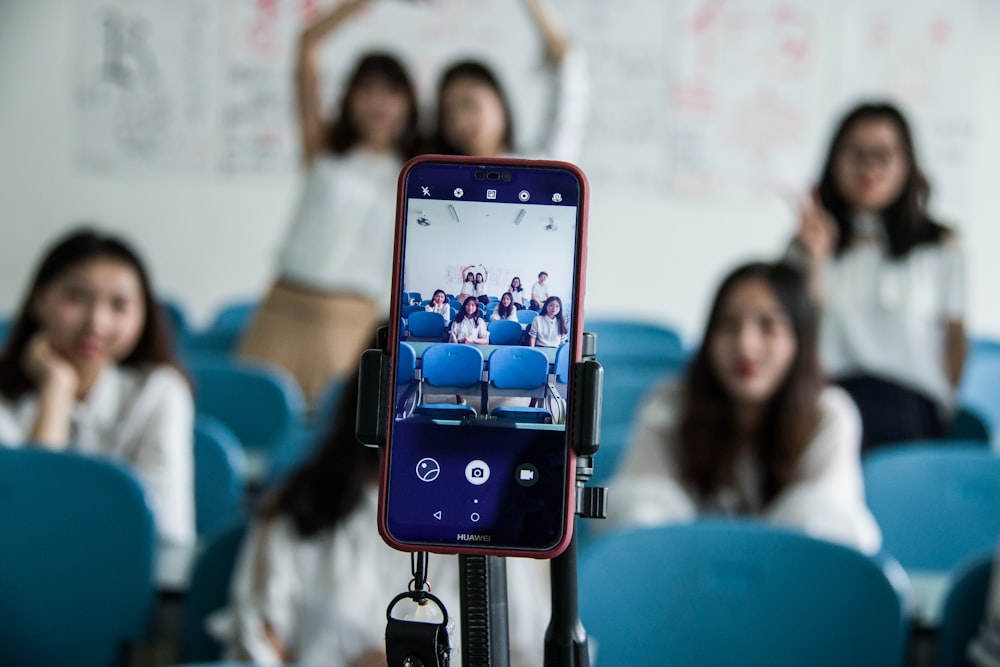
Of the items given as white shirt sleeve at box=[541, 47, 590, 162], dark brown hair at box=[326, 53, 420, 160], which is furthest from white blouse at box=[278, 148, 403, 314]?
white shirt sleeve at box=[541, 47, 590, 162]

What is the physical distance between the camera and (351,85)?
3.63 meters

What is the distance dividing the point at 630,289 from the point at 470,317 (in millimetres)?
5198

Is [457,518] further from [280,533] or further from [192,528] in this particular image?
[192,528]

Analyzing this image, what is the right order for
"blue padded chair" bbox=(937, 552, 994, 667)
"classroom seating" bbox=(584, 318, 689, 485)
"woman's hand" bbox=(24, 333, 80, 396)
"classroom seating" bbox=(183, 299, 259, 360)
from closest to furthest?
1. "blue padded chair" bbox=(937, 552, 994, 667)
2. "woman's hand" bbox=(24, 333, 80, 396)
3. "classroom seating" bbox=(584, 318, 689, 485)
4. "classroom seating" bbox=(183, 299, 259, 360)

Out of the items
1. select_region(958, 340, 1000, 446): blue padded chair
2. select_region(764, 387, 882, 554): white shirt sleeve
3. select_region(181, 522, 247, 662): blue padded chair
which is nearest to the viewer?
select_region(181, 522, 247, 662): blue padded chair

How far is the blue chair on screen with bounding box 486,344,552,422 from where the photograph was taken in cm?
41

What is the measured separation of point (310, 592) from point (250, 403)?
4.44 ft

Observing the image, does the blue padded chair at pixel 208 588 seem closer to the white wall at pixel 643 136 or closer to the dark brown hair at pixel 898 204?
the dark brown hair at pixel 898 204

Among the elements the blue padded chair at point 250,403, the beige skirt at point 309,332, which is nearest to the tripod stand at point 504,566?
the blue padded chair at point 250,403

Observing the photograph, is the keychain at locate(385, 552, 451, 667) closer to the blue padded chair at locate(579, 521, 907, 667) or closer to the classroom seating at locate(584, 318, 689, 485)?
the blue padded chair at locate(579, 521, 907, 667)

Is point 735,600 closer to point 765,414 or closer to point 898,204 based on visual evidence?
point 765,414

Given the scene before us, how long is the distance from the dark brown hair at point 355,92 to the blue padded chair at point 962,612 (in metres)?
2.18

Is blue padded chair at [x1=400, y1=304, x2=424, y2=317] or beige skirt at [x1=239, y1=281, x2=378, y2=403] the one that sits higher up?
blue padded chair at [x1=400, y1=304, x2=424, y2=317]

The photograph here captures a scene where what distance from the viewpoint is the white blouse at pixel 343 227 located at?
Answer: 361 centimetres
